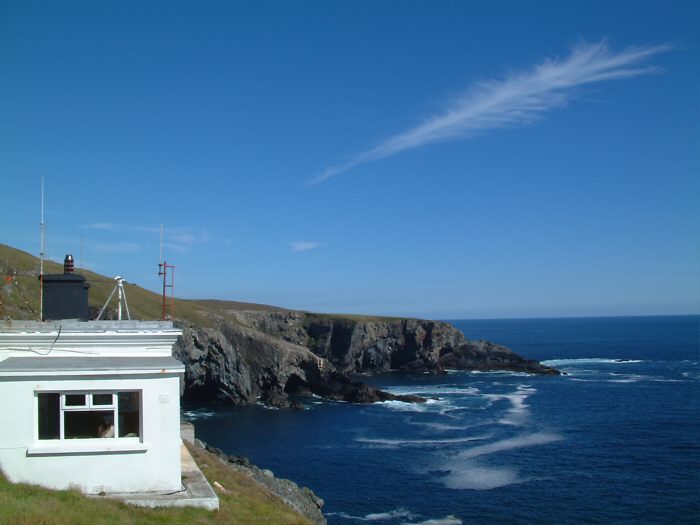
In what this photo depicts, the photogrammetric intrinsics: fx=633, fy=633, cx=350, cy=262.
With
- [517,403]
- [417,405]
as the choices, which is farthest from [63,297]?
[517,403]

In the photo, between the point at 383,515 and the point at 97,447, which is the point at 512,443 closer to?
the point at 383,515

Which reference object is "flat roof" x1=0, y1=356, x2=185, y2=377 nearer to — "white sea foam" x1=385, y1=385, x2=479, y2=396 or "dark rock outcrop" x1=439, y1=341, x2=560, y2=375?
"white sea foam" x1=385, y1=385, x2=479, y2=396

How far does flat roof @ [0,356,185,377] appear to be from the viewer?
1395cm

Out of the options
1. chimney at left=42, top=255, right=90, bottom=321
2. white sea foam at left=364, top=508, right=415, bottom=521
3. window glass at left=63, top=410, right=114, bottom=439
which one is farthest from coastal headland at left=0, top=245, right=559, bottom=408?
window glass at left=63, top=410, right=114, bottom=439

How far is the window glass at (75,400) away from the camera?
1429cm

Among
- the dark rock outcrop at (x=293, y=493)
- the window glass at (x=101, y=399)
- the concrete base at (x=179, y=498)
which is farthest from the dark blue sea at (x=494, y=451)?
the window glass at (x=101, y=399)

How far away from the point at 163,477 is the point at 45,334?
4.51 m

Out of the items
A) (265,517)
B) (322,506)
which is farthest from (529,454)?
(265,517)

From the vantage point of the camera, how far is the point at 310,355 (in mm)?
76938

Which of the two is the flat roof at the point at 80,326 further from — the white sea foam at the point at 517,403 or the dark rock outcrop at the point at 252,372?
the dark rock outcrop at the point at 252,372

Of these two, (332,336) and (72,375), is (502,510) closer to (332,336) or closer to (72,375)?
(72,375)

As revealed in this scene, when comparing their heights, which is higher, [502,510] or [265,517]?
[265,517]

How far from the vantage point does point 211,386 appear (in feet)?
222

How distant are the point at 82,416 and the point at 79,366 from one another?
5.13 ft
